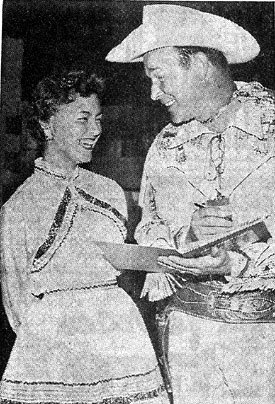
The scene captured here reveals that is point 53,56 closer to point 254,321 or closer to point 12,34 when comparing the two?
point 12,34

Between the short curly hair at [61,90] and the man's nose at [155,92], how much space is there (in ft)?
0.43

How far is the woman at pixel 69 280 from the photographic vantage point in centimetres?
145

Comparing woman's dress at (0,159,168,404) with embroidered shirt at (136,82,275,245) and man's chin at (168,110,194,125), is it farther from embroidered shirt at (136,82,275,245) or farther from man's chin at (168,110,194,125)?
man's chin at (168,110,194,125)

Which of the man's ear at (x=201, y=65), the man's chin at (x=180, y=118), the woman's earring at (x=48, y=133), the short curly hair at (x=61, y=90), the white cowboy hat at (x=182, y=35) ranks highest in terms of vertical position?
the white cowboy hat at (x=182, y=35)

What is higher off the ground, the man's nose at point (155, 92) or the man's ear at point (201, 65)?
the man's ear at point (201, 65)

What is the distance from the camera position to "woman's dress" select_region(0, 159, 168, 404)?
4.74ft

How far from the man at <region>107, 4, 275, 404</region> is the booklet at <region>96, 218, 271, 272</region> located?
2cm

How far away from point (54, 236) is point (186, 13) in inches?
26.3

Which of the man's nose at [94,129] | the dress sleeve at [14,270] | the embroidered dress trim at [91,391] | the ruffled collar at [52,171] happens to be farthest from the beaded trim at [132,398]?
the man's nose at [94,129]

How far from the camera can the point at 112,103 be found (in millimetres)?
1537

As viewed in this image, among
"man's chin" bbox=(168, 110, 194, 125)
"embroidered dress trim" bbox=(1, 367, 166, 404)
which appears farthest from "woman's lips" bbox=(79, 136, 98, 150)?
"embroidered dress trim" bbox=(1, 367, 166, 404)

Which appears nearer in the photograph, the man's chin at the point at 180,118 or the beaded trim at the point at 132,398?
the beaded trim at the point at 132,398

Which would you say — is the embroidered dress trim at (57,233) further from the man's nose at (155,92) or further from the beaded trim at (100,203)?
the man's nose at (155,92)

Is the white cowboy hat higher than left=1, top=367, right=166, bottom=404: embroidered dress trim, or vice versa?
the white cowboy hat
